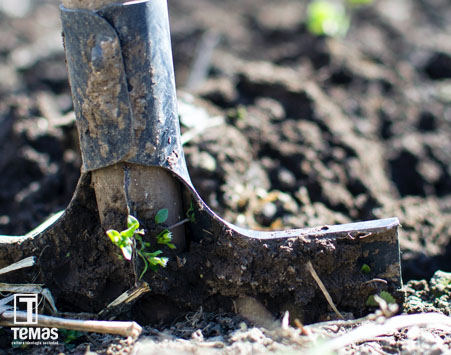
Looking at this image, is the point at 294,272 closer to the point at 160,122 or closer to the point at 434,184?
the point at 160,122

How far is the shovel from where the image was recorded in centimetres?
154

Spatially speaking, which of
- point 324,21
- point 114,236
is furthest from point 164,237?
point 324,21

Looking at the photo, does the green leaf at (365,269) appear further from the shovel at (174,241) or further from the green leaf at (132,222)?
the green leaf at (132,222)

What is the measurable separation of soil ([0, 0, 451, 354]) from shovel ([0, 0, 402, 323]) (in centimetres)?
10

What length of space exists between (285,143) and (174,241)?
1.28 m

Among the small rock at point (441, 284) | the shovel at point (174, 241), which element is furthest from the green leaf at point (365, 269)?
the small rock at point (441, 284)

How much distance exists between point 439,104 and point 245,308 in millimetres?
2521

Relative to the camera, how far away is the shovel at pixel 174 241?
1.54m

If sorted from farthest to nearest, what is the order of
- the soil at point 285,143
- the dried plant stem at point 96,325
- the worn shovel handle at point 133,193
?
the soil at point 285,143 → the worn shovel handle at point 133,193 → the dried plant stem at point 96,325

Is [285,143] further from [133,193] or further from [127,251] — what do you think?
[127,251]

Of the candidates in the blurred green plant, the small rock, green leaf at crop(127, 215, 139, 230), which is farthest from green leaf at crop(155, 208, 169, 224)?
the blurred green plant

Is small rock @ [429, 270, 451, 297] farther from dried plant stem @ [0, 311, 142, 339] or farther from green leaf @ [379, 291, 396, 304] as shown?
dried plant stem @ [0, 311, 142, 339]

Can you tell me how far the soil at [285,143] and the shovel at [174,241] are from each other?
3.8 inches

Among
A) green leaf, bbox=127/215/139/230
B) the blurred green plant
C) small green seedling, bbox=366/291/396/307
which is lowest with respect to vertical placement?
small green seedling, bbox=366/291/396/307
